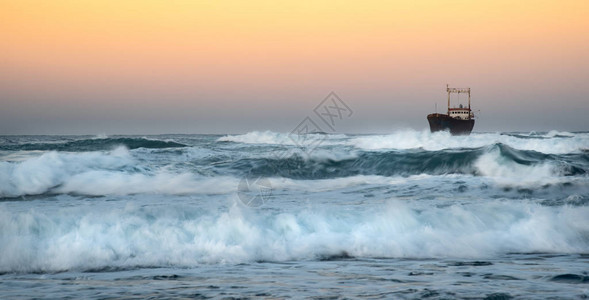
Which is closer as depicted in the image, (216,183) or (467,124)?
(216,183)

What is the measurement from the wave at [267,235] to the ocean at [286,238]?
0.02m

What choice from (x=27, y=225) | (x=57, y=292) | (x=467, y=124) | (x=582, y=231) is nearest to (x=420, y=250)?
(x=582, y=231)

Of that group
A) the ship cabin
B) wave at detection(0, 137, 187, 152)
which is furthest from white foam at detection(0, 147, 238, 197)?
the ship cabin

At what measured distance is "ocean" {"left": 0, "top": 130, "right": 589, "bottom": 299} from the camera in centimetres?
575

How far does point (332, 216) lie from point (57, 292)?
4496 mm

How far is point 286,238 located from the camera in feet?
27.1

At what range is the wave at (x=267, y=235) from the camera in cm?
719

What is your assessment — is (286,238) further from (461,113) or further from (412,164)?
(461,113)

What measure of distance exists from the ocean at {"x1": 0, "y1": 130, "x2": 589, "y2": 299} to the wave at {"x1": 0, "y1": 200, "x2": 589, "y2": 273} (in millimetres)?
25

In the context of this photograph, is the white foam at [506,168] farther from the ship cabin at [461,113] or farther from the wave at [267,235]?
the ship cabin at [461,113]

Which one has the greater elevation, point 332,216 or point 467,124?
point 467,124

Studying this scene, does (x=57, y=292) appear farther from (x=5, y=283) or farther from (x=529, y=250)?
(x=529, y=250)

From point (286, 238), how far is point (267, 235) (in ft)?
0.87

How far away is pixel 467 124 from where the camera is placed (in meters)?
58.8
